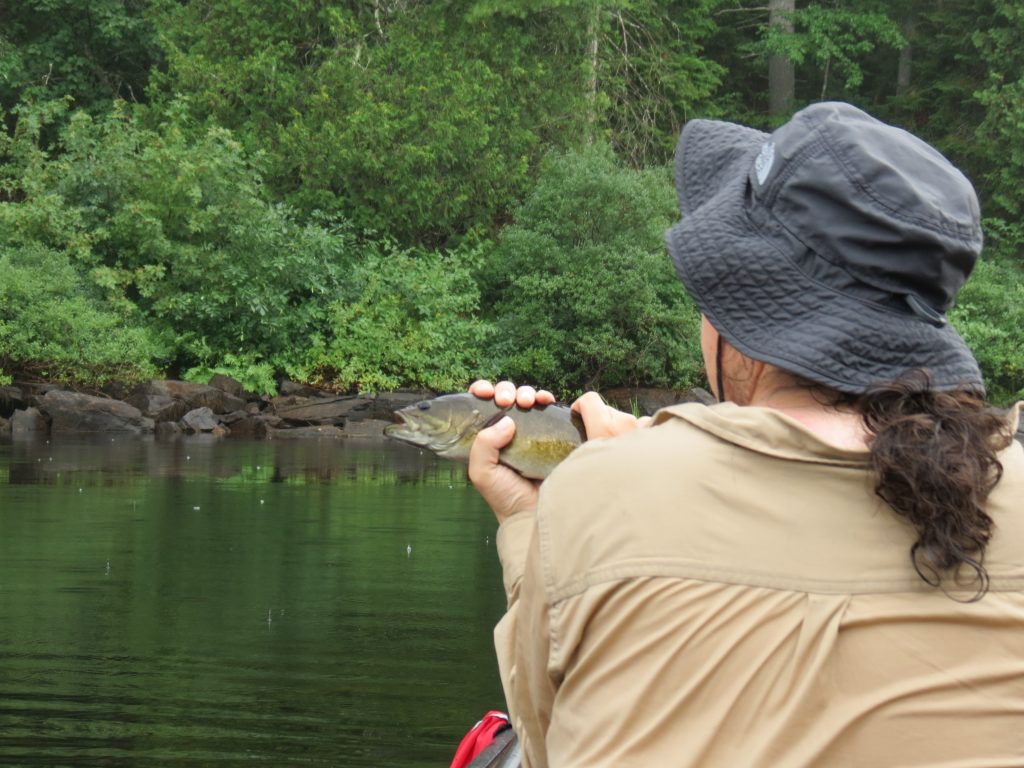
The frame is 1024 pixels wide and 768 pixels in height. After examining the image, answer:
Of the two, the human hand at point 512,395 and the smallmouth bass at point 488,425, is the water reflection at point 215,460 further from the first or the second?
the human hand at point 512,395

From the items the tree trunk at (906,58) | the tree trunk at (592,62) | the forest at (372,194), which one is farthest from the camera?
the tree trunk at (906,58)

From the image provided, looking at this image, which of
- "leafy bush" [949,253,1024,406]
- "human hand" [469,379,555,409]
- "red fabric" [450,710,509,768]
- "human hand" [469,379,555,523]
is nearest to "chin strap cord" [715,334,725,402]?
"human hand" [469,379,555,523]

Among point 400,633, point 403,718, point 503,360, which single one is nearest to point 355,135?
point 503,360

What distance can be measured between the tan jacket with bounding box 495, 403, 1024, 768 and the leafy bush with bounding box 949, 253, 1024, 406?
27.6 m

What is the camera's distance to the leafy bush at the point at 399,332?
2648 centimetres

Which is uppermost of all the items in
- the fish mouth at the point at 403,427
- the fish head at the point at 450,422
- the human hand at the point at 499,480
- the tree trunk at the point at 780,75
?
the human hand at the point at 499,480

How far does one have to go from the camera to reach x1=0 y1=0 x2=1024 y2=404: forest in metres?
26.0

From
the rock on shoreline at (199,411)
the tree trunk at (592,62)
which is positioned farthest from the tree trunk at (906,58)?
the rock on shoreline at (199,411)

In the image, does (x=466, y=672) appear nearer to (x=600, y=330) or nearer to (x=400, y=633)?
(x=400, y=633)

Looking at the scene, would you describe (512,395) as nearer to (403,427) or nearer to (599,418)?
(599,418)

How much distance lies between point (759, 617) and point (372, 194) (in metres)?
27.8

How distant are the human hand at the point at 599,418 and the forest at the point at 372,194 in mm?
22494

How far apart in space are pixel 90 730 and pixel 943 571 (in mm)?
5231

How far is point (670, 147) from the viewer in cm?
3391
